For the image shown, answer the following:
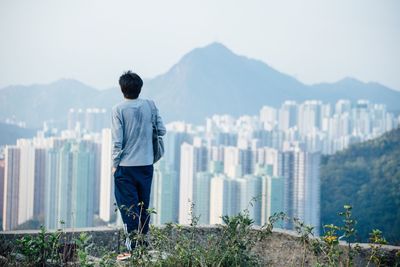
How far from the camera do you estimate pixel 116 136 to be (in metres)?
2.98

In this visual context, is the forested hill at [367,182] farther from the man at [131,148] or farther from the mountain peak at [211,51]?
the mountain peak at [211,51]

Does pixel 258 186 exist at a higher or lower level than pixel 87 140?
lower

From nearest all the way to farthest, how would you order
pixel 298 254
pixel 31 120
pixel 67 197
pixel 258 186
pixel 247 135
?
pixel 298 254, pixel 67 197, pixel 258 186, pixel 31 120, pixel 247 135

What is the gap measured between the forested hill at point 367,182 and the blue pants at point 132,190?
15541 mm

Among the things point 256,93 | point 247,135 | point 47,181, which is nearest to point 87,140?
point 47,181

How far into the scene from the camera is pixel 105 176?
3247cm

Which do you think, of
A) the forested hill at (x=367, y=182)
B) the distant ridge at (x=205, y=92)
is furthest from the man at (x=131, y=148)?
the distant ridge at (x=205, y=92)

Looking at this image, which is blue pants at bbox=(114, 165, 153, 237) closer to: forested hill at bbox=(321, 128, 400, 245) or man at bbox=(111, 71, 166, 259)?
man at bbox=(111, 71, 166, 259)

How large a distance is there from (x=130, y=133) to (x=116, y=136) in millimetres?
65

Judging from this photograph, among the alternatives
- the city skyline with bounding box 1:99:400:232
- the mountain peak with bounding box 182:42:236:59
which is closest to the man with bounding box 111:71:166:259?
the city skyline with bounding box 1:99:400:232

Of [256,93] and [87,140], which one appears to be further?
[256,93]

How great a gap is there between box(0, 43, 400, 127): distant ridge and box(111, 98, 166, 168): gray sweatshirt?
3120 centimetres

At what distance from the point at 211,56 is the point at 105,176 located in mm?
23245

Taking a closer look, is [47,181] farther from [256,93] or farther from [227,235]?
[227,235]
